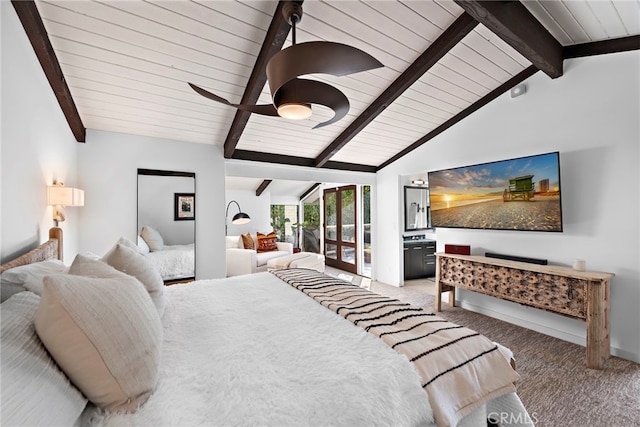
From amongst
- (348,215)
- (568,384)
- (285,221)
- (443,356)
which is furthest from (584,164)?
(285,221)

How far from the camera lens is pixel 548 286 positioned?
2830mm

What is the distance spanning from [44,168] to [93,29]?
3.63ft

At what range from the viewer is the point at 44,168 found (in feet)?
7.00

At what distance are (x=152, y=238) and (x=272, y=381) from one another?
323 cm

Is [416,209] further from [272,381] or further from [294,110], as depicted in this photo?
[272,381]

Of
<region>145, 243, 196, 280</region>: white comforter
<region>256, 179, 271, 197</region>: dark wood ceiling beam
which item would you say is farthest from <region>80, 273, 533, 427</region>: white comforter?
<region>256, 179, 271, 197</region>: dark wood ceiling beam

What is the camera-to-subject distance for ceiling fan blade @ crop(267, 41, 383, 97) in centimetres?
141

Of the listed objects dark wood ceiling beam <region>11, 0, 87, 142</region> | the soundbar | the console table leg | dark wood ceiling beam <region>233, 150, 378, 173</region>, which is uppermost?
dark wood ceiling beam <region>11, 0, 87, 142</region>

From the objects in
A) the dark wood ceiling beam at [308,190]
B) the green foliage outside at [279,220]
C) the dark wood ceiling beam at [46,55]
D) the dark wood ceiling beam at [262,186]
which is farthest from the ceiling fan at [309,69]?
the green foliage outside at [279,220]

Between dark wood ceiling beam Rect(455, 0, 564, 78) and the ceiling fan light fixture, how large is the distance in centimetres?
129

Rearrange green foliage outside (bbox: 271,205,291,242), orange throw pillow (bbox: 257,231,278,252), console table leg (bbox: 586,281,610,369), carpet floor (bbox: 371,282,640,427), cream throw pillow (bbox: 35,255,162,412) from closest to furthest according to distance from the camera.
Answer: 1. cream throw pillow (bbox: 35,255,162,412)
2. carpet floor (bbox: 371,282,640,427)
3. console table leg (bbox: 586,281,610,369)
4. orange throw pillow (bbox: 257,231,278,252)
5. green foliage outside (bbox: 271,205,291,242)

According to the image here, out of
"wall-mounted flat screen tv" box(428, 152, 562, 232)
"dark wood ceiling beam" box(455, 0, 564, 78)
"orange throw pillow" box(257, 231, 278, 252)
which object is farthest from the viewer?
"orange throw pillow" box(257, 231, 278, 252)

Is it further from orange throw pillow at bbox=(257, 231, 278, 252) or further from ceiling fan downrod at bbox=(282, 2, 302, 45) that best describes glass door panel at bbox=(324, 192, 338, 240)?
ceiling fan downrod at bbox=(282, 2, 302, 45)

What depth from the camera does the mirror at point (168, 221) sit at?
11.7 ft
